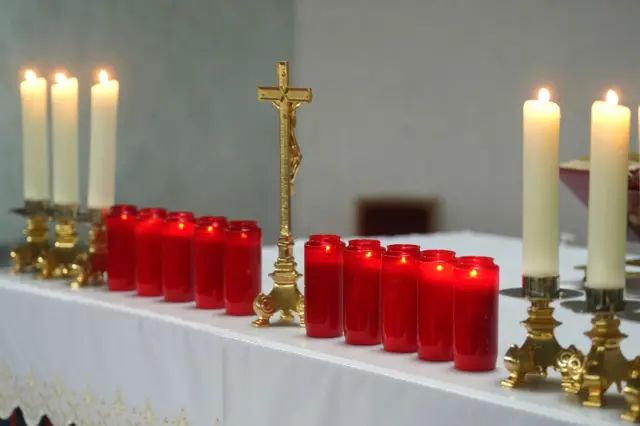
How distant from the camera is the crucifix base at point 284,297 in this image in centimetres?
145

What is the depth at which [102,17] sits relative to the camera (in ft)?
14.4

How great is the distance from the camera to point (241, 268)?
1497 millimetres

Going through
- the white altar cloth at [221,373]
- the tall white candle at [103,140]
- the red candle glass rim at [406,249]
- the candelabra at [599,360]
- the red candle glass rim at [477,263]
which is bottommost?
the white altar cloth at [221,373]

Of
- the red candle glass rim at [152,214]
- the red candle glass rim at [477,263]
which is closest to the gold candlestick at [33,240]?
the red candle glass rim at [152,214]

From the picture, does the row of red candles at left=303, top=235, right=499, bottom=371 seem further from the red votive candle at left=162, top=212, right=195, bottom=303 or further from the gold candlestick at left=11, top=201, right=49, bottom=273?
the gold candlestick at left=11, top=201, right=49, bottom=273

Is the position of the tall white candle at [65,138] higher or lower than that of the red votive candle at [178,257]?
higher

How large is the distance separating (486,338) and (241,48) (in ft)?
13.3

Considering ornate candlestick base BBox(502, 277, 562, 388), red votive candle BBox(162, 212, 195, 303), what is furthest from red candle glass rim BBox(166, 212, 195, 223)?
ornate candlestick base BBox(502, 277, 562, 388)

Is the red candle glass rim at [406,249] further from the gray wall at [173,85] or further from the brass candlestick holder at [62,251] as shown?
the gray wall at [173,85]

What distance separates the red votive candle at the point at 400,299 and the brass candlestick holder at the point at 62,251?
828mm

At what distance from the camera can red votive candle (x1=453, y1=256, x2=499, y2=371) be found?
45.1 inches

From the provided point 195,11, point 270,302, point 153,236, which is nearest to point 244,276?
point 270,302

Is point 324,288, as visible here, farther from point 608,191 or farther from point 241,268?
point 608,191

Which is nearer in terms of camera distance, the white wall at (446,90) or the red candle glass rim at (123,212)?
the red candle glass rim at (123,212)
